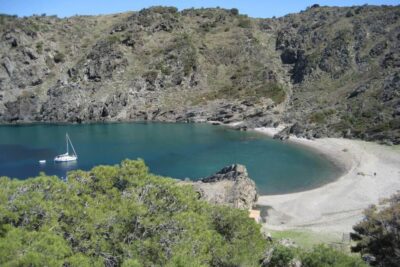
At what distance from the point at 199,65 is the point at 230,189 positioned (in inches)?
4543

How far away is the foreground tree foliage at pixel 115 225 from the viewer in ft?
61.1

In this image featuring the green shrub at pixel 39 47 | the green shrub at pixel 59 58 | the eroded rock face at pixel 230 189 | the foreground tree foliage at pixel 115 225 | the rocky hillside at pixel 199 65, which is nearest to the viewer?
the foreground tree foliage at pixel 115 225

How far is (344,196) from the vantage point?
2506 inches

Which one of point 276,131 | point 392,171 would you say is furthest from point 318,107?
point 392,171

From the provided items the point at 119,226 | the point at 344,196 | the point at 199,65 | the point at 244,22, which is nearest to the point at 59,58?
the point at 199,65

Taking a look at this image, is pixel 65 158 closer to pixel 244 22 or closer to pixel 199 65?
pixel 199 65

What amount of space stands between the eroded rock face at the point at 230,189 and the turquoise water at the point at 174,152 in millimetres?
8924

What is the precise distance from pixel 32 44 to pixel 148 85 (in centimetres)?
5598

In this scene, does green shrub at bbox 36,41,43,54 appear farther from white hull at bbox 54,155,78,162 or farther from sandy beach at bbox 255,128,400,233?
sandy beach at bbox 255,128,400,233

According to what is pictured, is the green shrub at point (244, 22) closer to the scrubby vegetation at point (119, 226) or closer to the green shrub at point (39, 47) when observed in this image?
the green shrub at point (39, 47)

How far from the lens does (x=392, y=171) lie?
244 feet

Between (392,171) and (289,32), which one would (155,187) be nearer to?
(392,171)

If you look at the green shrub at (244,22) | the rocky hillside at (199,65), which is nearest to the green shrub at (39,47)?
the rocky hillside at (199,65)

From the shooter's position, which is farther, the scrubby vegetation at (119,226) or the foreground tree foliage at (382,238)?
the foreground tree foliage at (382,238)
